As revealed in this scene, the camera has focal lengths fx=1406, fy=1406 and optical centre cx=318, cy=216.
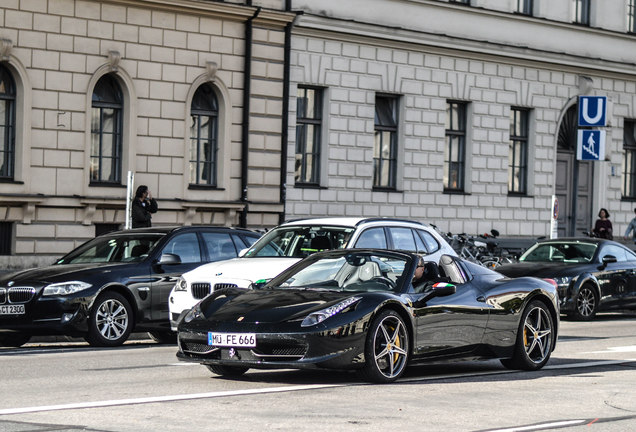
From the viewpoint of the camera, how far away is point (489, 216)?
37031 mm

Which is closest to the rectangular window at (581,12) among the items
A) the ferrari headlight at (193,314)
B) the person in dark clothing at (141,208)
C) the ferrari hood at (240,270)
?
the person in dark clothing at (141,208)

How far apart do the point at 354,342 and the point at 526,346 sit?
9.63 feet

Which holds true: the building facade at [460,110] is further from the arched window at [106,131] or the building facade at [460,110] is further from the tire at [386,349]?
the tire at [386,349]

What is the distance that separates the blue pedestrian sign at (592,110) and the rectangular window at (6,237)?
12.5m

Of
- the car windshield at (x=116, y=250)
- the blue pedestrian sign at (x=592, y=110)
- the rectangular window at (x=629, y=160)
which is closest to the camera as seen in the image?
the car windshield at (x=116, y=250)

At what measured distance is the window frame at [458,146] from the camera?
118ft

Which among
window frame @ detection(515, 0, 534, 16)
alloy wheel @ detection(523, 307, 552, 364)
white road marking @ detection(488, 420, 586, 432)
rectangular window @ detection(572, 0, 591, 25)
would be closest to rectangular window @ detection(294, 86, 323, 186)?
window frame @ detection(515, 0, 534, 16)

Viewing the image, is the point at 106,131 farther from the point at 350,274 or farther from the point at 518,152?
the point at 350,274

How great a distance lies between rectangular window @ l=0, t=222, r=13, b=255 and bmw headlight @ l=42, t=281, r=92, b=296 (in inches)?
409

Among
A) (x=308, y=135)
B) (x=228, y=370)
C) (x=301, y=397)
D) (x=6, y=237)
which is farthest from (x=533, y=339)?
(x=308, y=135)

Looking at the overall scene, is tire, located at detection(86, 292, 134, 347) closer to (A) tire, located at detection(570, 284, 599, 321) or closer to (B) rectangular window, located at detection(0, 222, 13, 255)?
(A) tire, located at detection(570, 284, 599, 321)

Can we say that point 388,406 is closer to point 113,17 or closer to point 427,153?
point 113,17

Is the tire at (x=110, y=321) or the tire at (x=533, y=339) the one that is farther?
the tire at (x=110, y=321)

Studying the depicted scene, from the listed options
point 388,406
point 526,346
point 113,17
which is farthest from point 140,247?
point 113,17
